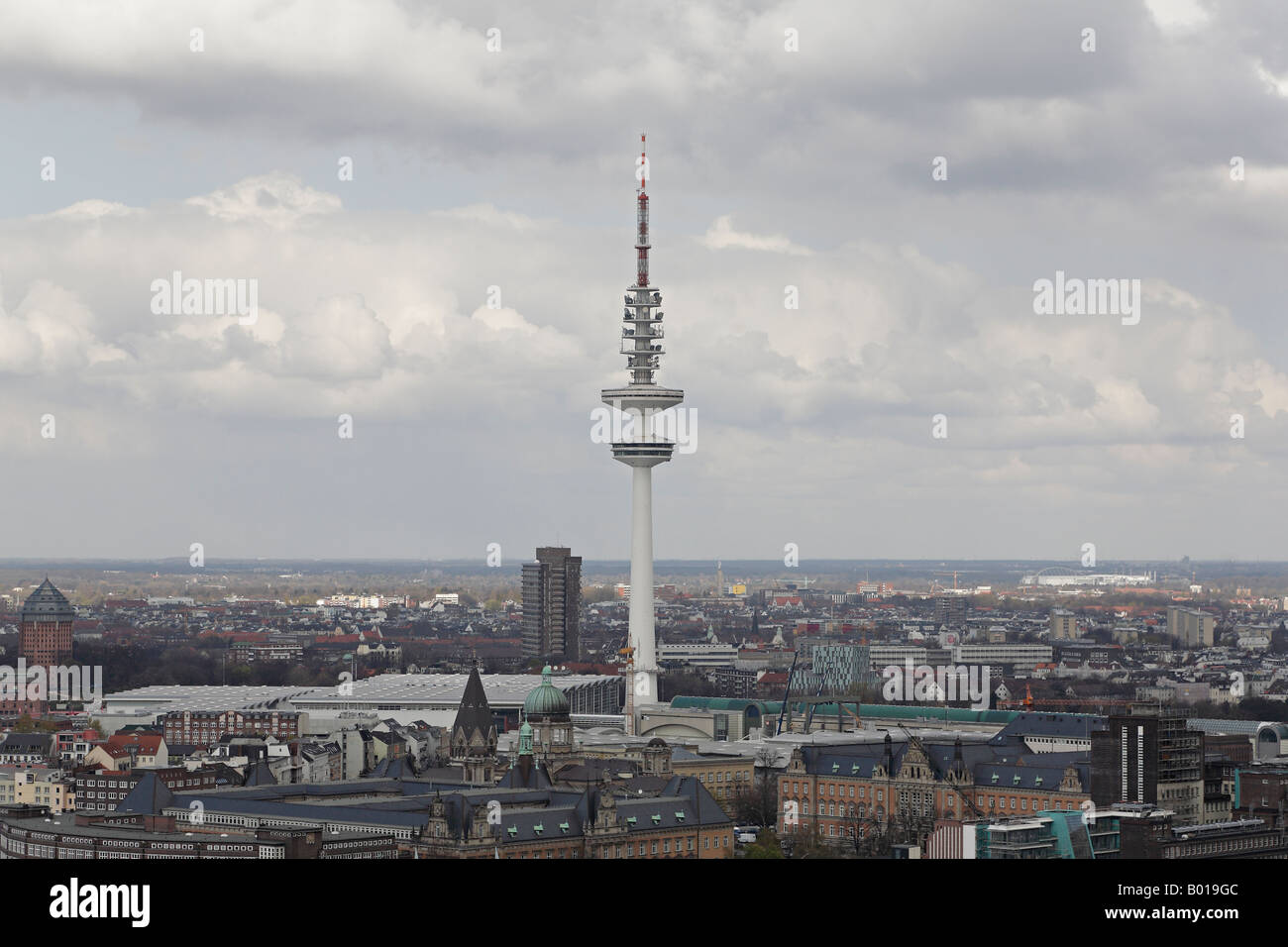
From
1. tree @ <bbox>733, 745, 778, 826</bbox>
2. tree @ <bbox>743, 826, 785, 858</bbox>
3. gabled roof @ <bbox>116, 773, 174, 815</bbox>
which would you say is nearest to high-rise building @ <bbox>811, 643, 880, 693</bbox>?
tree @ <bbox>733, 745, 778, 826</bbox>

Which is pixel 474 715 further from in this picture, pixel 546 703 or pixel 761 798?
pixel 761 798

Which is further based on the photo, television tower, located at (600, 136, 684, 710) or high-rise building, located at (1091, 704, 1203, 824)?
television tower, located at (600, 136, 684, 710)

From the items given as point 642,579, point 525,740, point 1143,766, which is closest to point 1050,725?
point 525,740

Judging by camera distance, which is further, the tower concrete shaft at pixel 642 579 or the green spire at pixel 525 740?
the tower concrete shaft at pixel 642 579

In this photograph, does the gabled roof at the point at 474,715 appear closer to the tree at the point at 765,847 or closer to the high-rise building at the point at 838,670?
the tree at the point at 765,847

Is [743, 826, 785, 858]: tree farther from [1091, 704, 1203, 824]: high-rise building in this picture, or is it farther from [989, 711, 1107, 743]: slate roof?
[989, 711, 1107, 743]: slate roof

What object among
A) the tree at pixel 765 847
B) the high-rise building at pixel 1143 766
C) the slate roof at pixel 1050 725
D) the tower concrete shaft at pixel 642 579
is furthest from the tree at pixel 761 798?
the tower concrete shaft at pixel 642 579

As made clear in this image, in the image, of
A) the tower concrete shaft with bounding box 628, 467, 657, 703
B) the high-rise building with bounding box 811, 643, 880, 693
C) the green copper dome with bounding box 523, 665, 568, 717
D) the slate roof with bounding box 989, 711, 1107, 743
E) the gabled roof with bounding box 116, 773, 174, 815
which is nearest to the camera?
the gabled roof with bounding box 116, 773, 174, 815

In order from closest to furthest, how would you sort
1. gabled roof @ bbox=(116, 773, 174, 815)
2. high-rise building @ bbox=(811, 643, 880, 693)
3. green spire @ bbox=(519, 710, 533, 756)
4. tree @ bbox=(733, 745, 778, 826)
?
gabled roof @ bbox=(116, 773, 174, 815) → tree @ bbox=(733, 745, 778, 826) → green spire @ bbox=(519, 710, 533, 756) → high-rise building @ bbox=(811, 643, 880, 693)
